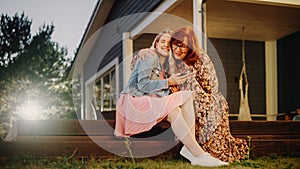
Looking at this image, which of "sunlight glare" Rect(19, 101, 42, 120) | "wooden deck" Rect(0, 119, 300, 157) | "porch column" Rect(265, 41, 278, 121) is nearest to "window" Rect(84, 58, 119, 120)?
"sunlight glare" Rect(19, 101, 42, 120)

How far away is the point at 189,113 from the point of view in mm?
3869

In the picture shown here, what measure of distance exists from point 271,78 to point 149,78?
516 centimetres

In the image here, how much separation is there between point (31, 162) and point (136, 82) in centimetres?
105

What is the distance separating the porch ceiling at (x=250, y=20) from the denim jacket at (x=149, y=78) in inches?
89.8

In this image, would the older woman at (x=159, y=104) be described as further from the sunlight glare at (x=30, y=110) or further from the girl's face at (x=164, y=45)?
the sunlight glare at (x=30, y=110)

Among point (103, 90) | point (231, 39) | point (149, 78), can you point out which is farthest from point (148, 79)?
point (103, 90)

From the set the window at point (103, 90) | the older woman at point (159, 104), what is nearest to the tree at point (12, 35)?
the window at point (103, 90)

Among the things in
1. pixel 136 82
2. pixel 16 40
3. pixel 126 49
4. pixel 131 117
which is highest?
pixel 16 40

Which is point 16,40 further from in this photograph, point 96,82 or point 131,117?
point 131,117

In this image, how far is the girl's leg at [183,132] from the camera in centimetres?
384

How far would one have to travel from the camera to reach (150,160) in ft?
13.5

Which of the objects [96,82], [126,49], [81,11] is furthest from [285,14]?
[81,11]

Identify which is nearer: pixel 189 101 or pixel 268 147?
pixel 189 101

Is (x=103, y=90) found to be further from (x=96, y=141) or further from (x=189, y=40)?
(x=189, y=40)
